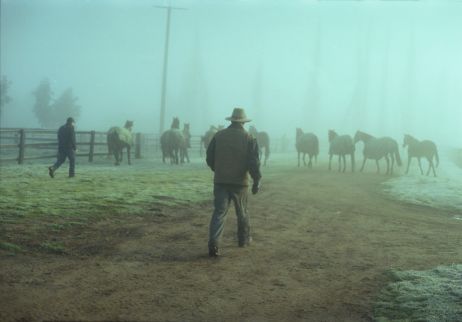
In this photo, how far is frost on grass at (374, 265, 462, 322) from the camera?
4.70 m

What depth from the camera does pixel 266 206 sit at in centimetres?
1194

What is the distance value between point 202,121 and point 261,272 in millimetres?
112127

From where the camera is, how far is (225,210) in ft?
23.4

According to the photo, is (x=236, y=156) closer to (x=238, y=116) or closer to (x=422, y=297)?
(x=238, y=116)

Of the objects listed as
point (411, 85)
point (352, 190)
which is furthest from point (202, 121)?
point (352, 190)

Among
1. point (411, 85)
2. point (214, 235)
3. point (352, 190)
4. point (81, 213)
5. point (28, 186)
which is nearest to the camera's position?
point (214, 235)

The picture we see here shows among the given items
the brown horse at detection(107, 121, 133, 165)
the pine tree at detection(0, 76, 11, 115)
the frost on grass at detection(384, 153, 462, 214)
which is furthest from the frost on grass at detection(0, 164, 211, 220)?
the pine tree at detection(0, 76, 11, 115)

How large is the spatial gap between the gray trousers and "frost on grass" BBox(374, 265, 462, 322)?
244cm

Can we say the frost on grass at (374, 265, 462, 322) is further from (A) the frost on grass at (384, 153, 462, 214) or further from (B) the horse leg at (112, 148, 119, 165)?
(B) the horse leg at (112, 148, 119, 165)

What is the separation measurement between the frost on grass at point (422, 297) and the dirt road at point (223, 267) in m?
0.18

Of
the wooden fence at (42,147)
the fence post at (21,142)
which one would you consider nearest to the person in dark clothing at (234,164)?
the wooden fence at (42,147)

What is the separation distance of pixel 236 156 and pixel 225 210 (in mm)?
902

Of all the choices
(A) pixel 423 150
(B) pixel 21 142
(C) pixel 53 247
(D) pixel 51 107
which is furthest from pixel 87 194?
(D) pixel 51 107

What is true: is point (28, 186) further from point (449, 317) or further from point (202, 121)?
point (202, 121)
